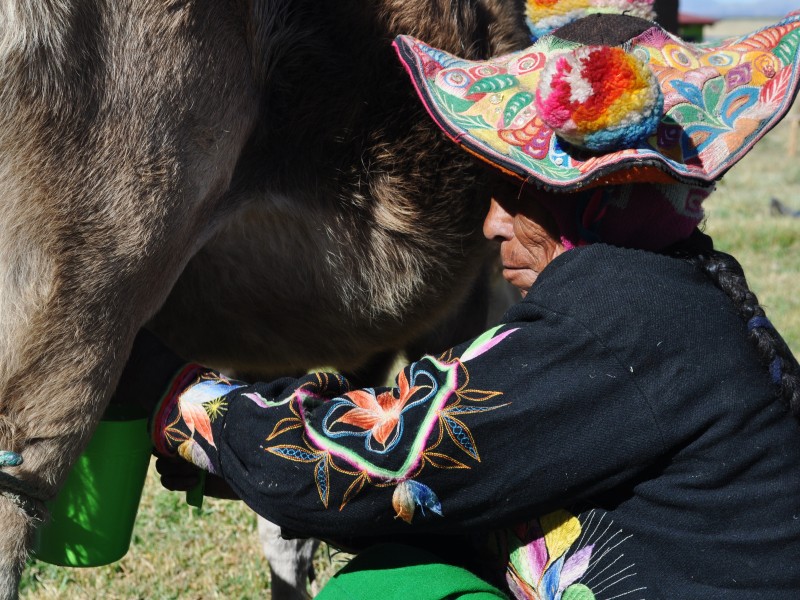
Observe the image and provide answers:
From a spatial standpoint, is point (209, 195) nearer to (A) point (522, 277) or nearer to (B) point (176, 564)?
(A) point (522, 277)

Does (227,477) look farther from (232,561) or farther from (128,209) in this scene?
(232,561)

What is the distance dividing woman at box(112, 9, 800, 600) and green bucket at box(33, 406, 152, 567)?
0.18m

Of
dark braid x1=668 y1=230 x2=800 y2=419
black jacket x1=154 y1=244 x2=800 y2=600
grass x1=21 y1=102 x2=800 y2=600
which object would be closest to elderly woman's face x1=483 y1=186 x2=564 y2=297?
black jacket x1=154 y1=244 x2=800 y2=600

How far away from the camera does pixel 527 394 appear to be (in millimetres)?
1552

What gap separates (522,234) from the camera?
1824mm

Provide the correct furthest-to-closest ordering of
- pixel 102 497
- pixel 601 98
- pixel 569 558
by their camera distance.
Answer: pixel 102 497
pixel 569 558
pixel 601 98

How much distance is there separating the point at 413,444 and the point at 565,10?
1.01 metres

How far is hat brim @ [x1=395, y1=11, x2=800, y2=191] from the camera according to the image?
157cm

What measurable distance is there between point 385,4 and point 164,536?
2111mm

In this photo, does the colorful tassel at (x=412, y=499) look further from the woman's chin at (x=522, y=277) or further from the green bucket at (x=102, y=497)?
the green bucket at (x=102, y=497)

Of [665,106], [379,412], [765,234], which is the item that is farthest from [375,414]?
[765,234]

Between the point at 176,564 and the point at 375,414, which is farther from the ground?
the point at 375,414

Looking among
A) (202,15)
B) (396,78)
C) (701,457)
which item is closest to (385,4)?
(396,78)

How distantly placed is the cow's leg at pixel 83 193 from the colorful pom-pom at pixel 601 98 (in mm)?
663
